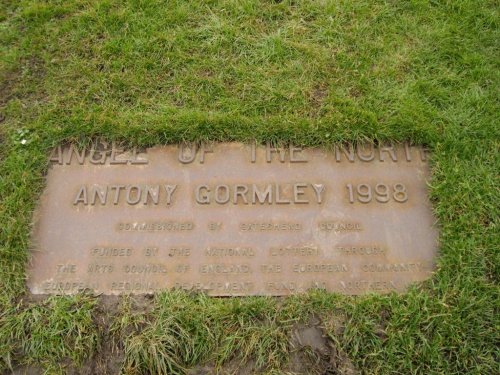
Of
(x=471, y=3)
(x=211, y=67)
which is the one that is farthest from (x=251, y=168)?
(x=471, y=3)

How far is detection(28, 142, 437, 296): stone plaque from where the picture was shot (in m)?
2.62

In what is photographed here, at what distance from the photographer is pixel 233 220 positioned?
2.76 metres

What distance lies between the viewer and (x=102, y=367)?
8.02 feet

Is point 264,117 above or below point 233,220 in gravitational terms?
above

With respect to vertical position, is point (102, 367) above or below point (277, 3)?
below

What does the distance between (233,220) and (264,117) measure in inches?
29.5

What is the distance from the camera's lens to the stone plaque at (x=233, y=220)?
2625 mm

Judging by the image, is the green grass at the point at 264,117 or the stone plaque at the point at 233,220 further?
the stone plaque at the point at 233,220

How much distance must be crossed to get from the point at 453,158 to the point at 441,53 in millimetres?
881

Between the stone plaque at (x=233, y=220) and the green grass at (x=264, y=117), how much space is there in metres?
0.09

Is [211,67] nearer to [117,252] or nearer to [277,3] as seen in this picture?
[277,3]

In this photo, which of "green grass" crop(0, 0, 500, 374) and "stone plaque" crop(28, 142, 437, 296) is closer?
"green grass" crop(0, 0, 500, 374)

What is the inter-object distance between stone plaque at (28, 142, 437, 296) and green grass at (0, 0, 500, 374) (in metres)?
0.09

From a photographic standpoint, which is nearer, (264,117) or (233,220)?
(233,220)
